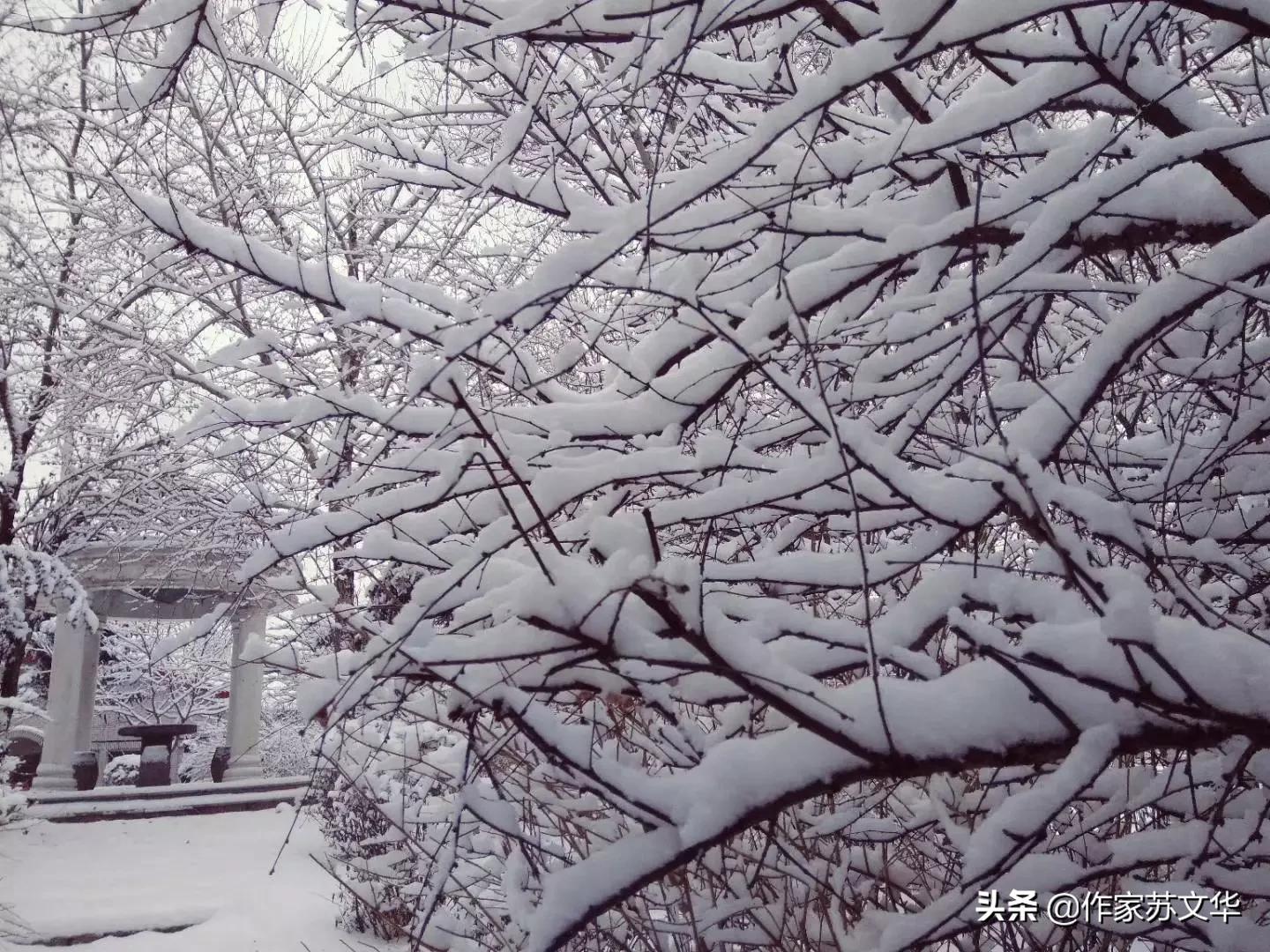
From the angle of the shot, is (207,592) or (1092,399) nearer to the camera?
(1092,399)

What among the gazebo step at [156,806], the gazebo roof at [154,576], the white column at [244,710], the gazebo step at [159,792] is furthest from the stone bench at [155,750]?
the gazebo step at [156,806]

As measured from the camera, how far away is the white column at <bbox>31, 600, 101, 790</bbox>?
15.8 m

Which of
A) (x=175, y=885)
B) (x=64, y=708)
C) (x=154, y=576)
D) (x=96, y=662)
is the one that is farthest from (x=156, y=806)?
(x=96, y=662)

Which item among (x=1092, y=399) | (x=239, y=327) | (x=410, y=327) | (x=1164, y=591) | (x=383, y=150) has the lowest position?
(x=1164, y=591)

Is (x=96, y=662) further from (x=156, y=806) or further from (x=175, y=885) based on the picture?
(x=175, y=885)

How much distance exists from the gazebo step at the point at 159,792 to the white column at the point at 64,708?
2.27 feet

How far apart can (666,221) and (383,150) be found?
5.01 feet

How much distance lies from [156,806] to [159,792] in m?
0.96

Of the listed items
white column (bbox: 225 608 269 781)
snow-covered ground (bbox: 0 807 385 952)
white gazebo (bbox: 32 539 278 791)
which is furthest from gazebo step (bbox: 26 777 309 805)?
snow-covered ground (bbox: 0 807 385 952)

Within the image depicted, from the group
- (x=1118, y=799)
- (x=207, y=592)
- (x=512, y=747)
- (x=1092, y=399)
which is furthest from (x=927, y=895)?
(x=207, y=592)

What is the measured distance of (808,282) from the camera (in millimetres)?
2076

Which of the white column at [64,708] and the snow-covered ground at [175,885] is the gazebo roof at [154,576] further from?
the snow-covered ground at [175,885]

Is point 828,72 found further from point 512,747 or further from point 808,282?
point 512,747

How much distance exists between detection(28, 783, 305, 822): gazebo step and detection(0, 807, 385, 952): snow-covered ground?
0.70 ft
